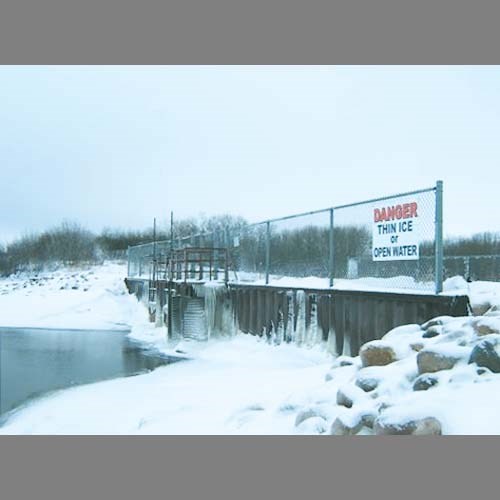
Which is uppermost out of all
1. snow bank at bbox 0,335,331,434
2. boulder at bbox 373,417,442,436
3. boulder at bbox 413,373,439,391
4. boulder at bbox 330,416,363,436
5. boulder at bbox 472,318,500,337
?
boulder at bbox 472,318,500,337

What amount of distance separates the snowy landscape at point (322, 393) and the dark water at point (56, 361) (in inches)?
11.2

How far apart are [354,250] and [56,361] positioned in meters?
6.15

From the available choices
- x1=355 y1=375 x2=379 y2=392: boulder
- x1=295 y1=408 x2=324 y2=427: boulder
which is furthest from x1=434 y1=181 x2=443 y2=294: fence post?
x1=295 y1=408 x2=324 y2=427: boulder

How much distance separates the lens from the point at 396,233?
31.2 ft

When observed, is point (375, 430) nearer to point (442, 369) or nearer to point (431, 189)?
point (442, 369)

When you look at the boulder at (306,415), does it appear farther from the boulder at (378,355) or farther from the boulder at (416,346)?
the boulder at (416,346)

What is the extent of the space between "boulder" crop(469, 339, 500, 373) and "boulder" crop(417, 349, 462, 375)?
182 mm

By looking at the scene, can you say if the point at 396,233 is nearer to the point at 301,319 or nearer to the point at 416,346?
the point at 301,319

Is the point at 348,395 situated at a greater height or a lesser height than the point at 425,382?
lesser

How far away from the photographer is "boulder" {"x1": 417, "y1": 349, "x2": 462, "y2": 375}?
214 inches

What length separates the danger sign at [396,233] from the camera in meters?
9.09

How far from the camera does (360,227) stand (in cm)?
1091

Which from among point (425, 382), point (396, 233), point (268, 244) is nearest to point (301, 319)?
point (268, 244)

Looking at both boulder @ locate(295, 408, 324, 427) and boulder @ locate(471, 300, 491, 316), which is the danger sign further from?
boulder @ locate(295, 408, 324, 427)
